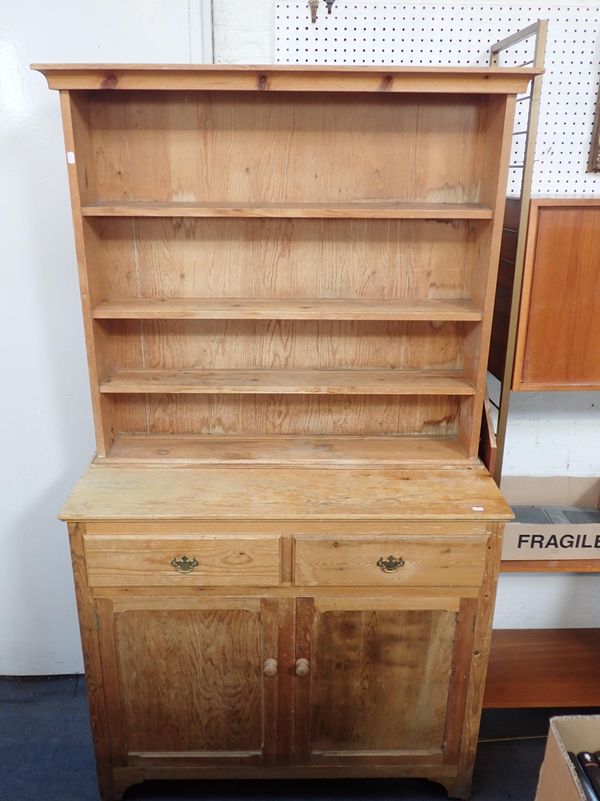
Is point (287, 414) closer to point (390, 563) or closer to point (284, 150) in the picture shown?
point (390, 563)

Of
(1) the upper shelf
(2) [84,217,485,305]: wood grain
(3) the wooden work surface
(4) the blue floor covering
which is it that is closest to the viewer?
(1) the upper shelf

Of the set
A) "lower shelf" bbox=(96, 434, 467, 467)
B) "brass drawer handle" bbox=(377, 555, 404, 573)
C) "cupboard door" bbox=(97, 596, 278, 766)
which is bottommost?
"cupboard door" bbox=(97, 596, 278, 766)

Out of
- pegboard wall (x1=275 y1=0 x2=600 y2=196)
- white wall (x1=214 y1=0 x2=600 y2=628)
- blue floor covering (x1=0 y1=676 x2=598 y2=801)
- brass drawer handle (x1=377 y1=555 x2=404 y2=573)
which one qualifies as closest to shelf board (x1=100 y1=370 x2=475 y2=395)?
brass drawer handle (x1=377 y1=555 x2=404 y2=573)

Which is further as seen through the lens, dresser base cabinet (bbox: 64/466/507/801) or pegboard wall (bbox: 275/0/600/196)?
pegboard wall (bbox: 275/0/600/196)

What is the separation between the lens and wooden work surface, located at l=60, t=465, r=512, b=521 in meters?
1.80

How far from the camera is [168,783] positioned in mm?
2195

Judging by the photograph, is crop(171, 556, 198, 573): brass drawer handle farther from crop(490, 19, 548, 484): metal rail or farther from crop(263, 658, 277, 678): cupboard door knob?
crop(490, 19, 548, 484): metal rail

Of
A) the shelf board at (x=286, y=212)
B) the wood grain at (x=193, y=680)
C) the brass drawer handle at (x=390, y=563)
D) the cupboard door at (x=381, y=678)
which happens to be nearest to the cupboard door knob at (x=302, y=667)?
the cupboard door at (x=381, y=678)

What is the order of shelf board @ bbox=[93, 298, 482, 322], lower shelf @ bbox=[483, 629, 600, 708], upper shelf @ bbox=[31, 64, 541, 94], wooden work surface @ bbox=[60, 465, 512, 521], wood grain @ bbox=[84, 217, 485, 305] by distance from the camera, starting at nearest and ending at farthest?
1. upper shelf @ bbox=[31, 64, 541, 94]
2. wooden work surface @ bbox=[60, 465, 512, 521]
3. shelf board @ bbox=[93, 298, 482, 322]
4. wood grain @ bbox=[84, 217, 485, 305]
5. lower shelf @ bbox=[483, 629, 600, 708]

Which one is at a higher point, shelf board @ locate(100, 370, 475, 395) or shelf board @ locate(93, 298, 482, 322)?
shelf board @ locate(93, 298, 482, 322)

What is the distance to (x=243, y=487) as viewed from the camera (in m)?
1.93

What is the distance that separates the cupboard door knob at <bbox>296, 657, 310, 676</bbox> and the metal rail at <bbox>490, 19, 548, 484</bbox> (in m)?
0.79

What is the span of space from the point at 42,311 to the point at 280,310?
855 millimetres

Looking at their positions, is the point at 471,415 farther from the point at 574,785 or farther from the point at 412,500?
the point at 574,785
